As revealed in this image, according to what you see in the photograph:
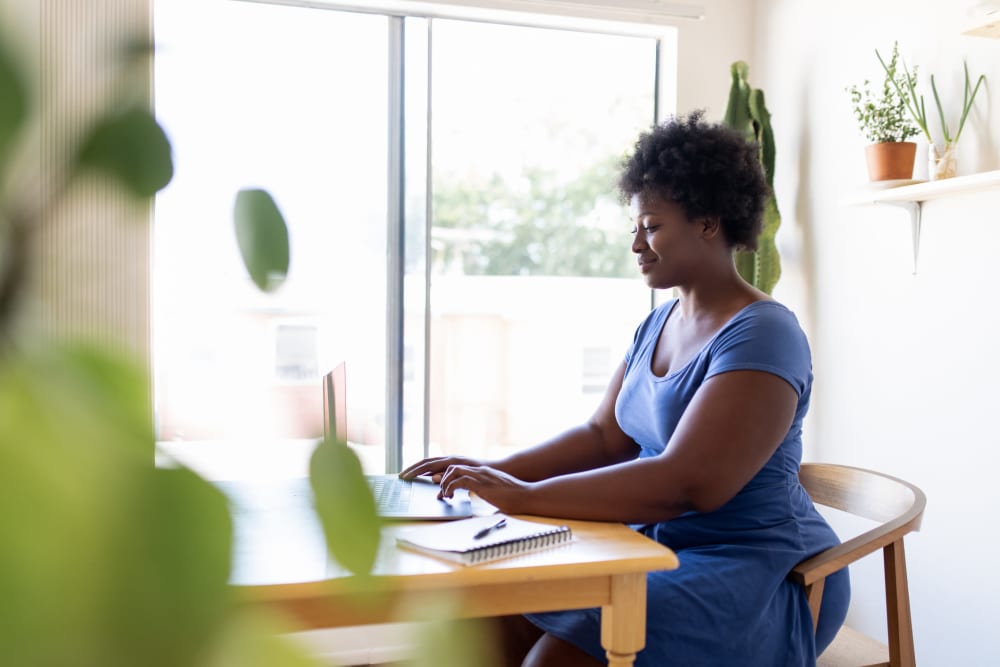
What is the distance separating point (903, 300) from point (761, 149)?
680 millimetres

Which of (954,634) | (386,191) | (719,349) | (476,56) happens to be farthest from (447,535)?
(476,56)

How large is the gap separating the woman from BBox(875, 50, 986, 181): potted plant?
0.62m

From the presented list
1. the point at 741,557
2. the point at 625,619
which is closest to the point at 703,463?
the point at 741,557

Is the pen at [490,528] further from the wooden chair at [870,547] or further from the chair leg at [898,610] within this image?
the chair leg at [898,610]

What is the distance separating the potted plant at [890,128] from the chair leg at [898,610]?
110 cm

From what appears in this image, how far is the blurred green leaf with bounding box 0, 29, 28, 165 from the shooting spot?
11 cm

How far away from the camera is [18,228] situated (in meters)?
0.13

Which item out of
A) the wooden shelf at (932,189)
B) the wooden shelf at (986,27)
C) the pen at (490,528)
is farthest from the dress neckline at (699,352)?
the wooden shelf at (986,27)

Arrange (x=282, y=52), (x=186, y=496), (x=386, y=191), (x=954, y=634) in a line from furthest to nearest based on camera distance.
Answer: (x=386, y=191), (x=282, y=52), (x=954, y=634), (x=186, y=496)

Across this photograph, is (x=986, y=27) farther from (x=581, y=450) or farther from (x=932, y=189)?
(x=581, y=450)

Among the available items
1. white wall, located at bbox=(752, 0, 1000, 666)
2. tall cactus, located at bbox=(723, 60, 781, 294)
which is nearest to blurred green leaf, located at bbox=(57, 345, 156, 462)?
white wall, located at bbox=(752, 0, 1000, 666)

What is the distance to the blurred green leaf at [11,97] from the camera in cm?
11

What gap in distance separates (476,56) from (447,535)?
2068 mm

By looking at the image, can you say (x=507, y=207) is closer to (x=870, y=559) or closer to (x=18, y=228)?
(x=870, y=559)
